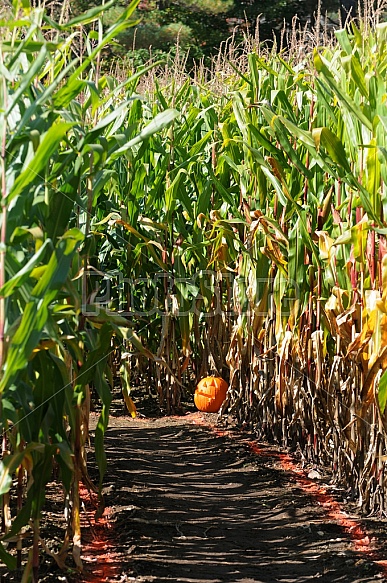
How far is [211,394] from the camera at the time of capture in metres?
5.54

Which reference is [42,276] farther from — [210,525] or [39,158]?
[210,525]

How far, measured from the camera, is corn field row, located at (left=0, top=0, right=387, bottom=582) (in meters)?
2.61

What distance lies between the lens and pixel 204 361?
19.1 ft

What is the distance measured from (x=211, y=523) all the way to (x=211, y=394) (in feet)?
5.65

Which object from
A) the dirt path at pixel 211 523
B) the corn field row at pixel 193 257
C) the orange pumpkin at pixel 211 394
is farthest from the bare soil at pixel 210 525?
the orange pumpkin at pixel 211 394

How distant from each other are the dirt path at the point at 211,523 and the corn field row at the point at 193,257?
0.26 metres

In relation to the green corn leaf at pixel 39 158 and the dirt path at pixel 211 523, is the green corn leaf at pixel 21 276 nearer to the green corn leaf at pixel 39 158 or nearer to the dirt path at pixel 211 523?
the green corn leaf at pixel 39 158

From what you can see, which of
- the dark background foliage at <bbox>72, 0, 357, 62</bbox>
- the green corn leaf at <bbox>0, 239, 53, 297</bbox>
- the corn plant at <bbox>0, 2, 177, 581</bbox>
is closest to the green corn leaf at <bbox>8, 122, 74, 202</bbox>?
the corn plant at <bbox>0, 2, 177, 581</bbox>

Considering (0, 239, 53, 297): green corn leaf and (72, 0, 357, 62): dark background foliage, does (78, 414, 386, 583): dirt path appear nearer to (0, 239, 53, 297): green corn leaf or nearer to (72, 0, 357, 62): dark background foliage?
(0, 239, 53, 297): green corn leaf

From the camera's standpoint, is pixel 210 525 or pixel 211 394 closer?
pixel 210 525

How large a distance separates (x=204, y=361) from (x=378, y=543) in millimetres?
2480

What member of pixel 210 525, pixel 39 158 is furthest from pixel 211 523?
pixel 39 158

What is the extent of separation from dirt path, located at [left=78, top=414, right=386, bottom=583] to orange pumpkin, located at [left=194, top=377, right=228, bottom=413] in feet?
1.35

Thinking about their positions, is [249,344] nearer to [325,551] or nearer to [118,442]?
[118,442]
